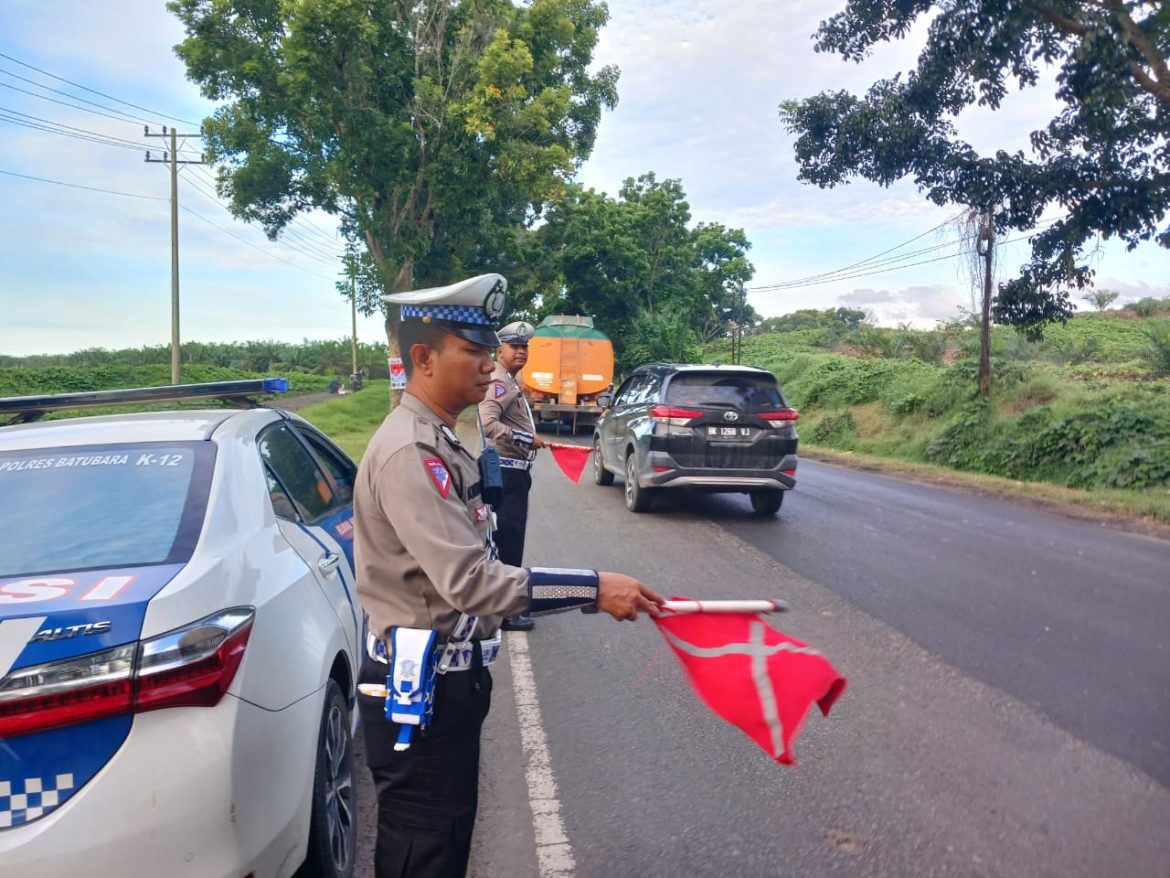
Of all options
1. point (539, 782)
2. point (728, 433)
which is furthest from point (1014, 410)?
point (539, 782)

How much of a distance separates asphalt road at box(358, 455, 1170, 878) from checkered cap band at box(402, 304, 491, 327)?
78.9 inches

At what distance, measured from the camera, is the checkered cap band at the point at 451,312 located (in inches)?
93.0

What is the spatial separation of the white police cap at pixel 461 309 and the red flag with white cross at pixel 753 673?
2.91 feet

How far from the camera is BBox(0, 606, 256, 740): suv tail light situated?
214 centimetres

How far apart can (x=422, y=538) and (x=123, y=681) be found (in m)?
0.83

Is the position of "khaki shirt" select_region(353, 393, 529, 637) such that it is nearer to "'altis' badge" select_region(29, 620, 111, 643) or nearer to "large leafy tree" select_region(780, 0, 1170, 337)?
"'altis' badge" select_region(29, 620, 111, 643)

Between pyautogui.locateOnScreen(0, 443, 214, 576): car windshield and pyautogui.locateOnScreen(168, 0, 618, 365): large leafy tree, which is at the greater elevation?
pyautogui.locateOnScreen(168, 0, 618, 365): large leafy tree

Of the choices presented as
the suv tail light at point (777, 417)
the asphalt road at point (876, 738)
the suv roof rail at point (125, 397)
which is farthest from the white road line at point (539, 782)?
the suv tail light at point (777, 417)

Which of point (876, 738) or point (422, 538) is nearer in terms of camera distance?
point (422, 538)

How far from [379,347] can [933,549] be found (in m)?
71.6

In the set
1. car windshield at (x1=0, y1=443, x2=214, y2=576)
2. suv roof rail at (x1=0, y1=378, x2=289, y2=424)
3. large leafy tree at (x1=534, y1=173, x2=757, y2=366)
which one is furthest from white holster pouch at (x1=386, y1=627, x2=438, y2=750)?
large leafy tree at (x1=534, y1=173, x2=757, y2=366)

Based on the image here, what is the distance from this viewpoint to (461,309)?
7.77ft

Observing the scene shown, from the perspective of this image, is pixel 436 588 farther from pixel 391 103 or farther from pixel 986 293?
pixel 391 103

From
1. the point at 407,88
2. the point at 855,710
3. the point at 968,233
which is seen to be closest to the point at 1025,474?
the point at 968,233
